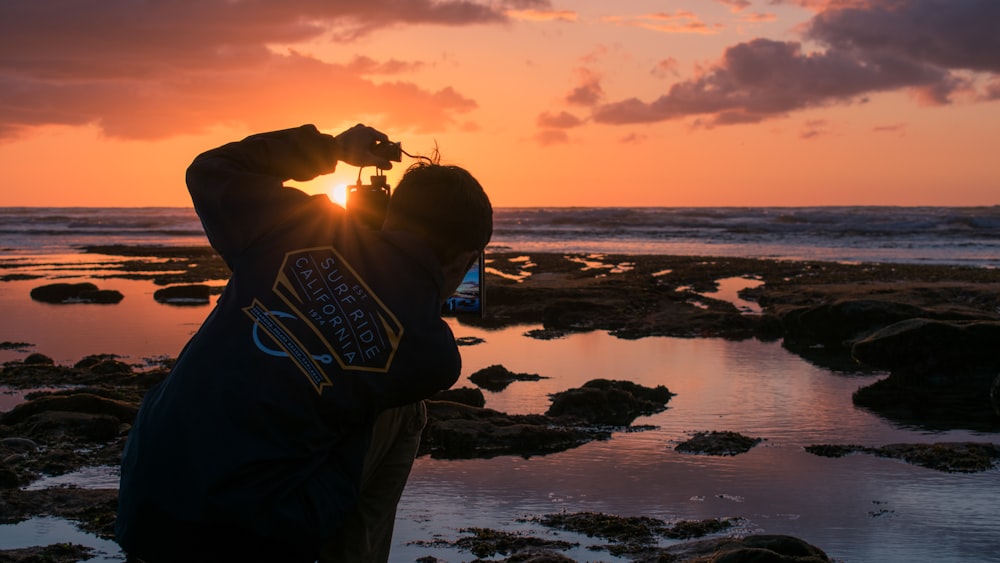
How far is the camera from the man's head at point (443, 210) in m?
2.21

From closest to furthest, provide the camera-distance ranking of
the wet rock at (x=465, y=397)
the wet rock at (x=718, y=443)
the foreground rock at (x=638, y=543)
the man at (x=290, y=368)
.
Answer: the man at (x=290, y=368)
the foreground rock at (x=638, y=543)
the wet rock at (x=718, y=443)
the wet rock at (x=465, y=397)

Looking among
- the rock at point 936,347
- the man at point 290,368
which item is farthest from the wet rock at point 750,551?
the rock at point 936,347

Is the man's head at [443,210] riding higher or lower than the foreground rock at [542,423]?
higher

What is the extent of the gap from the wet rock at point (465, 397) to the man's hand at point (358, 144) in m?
9.65

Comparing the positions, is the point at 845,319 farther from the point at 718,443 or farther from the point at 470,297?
the point at 470,297

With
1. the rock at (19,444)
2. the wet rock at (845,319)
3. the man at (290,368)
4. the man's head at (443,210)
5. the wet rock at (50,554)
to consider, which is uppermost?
the man's head at (443,210)

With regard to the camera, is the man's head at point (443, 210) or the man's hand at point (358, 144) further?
the man's hand at point (358, 144)

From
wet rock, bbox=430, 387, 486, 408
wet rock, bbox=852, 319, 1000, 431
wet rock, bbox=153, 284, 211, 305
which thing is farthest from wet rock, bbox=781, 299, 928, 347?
wet rock, bbox=153, 284, 211, 305

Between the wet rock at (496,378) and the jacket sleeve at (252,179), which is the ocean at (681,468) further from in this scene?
the jacket sleeve at (252,179)

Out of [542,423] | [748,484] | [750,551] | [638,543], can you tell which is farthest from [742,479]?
[750,551]

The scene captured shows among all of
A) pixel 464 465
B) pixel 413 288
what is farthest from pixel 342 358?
pixel 464 465

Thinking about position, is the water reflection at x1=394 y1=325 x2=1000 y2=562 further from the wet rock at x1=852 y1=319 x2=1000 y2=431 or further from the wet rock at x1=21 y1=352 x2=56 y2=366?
the wet rock at x1=21 y1=352 x2=56 y2=366

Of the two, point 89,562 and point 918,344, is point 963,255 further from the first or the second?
point 89,562

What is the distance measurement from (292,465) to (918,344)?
1441 cm
